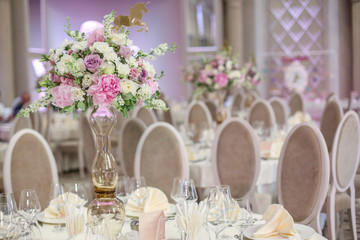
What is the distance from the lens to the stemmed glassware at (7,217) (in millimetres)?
1745

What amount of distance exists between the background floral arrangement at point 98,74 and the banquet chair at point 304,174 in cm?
100

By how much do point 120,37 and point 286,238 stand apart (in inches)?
34.9

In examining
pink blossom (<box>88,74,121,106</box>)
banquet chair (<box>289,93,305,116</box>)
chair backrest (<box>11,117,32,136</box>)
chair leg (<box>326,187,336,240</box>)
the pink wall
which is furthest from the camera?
the pink wall

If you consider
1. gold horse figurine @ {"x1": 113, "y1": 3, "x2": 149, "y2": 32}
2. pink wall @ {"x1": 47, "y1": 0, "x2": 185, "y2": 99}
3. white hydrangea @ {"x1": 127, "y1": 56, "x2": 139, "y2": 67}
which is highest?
pink wall @ {"x1": 47, "y1": 0, "x2": 185, "y2": 99}

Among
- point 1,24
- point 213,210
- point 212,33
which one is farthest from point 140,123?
point 212,33

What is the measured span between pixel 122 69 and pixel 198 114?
3.99 meters

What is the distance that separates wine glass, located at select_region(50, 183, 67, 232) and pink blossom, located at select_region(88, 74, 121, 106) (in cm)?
44

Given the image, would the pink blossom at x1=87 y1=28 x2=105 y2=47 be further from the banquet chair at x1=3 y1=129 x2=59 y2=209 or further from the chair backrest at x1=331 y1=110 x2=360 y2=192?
the chair backrest at x1=331 y1=110 x2=360 y2=192

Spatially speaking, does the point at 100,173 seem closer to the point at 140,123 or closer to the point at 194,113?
the point at 140,123

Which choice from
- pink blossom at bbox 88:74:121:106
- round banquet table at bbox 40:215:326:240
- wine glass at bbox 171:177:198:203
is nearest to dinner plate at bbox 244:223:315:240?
round banquet table at bbox 40:215:326:240

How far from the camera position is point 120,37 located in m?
1.92

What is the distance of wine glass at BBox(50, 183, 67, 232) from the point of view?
2.10m

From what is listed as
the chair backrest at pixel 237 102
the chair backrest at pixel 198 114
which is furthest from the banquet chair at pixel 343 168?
the chair backrest at pixel 237 102

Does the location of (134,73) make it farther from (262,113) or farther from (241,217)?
(262,113)
